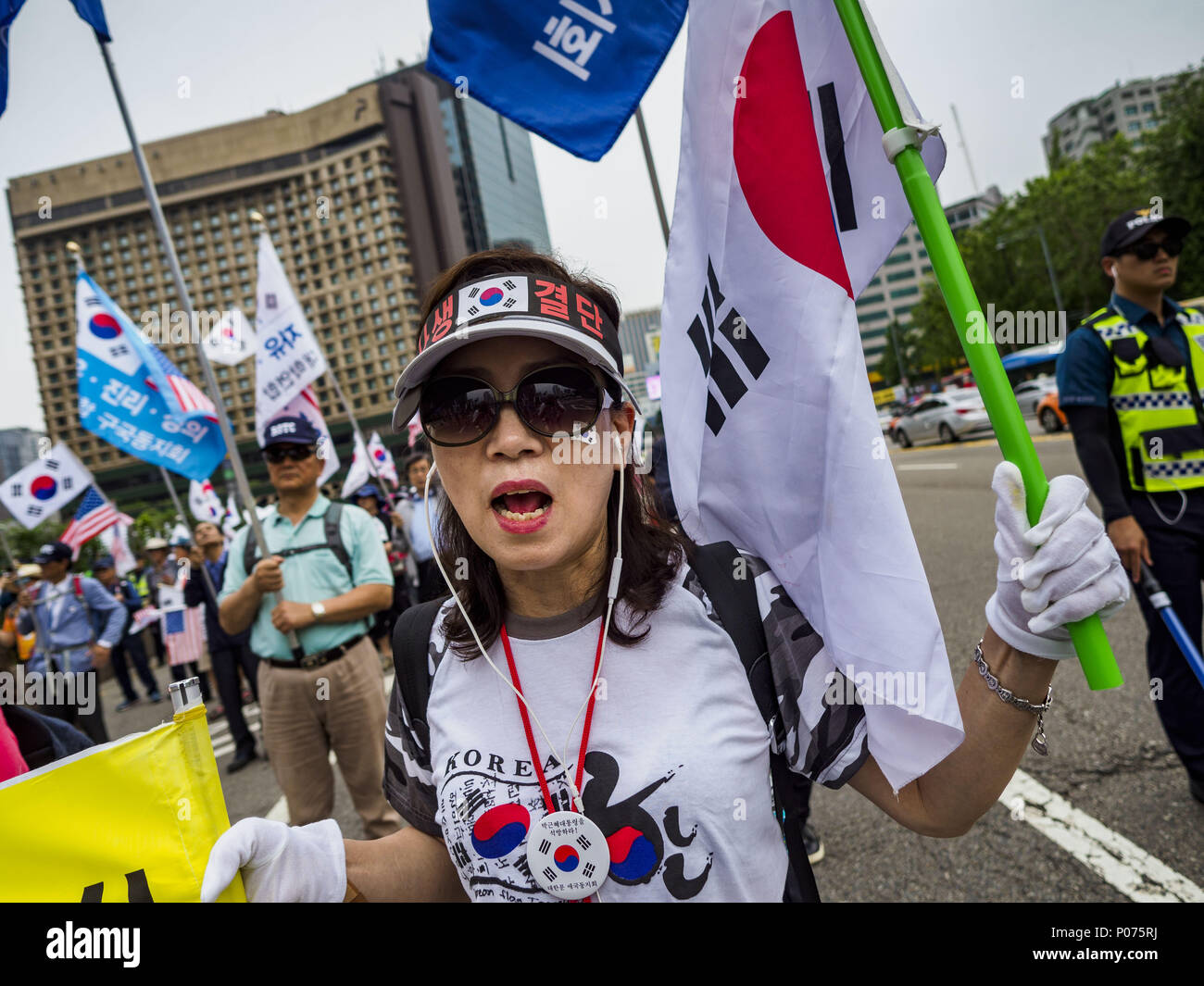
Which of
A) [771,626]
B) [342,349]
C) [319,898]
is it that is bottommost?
[319,898]

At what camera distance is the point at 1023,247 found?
134 feet

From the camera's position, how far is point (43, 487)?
926 centimetres

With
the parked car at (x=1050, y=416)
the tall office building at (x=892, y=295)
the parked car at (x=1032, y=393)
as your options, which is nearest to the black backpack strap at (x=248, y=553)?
the parked car at (x=1050, y=416)

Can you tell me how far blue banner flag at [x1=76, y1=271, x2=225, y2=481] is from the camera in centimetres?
557

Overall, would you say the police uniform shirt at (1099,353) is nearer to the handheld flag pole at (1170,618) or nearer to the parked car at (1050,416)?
the handheld flag pole at (1170,618)

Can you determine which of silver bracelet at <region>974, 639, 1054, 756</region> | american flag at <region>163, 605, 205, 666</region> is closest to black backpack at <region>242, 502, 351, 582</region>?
silver bracelet at <region>974, 639, 1054, 756</region>

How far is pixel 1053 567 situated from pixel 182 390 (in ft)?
20.3

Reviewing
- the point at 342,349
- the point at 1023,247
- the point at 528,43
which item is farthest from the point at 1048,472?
the point at 342,349

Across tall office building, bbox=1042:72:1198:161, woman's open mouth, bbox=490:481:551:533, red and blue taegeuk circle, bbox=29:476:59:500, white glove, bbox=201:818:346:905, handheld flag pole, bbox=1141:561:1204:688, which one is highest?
tall office building, bbox=1042:72:1198:161

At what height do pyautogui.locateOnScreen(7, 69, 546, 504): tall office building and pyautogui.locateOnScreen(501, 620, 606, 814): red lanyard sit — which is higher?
pyautogui.locateOnScreen(7, 69, 546, 504): tall office building

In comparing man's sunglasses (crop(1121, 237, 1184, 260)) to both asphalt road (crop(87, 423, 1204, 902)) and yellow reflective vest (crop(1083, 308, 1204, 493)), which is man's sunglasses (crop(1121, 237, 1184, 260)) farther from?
asphalt road (crop(87, 423, 1204, 902))

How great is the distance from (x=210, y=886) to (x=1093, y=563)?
4.04 ft

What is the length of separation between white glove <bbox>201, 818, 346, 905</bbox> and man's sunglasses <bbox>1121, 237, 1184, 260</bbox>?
3.62 metres
